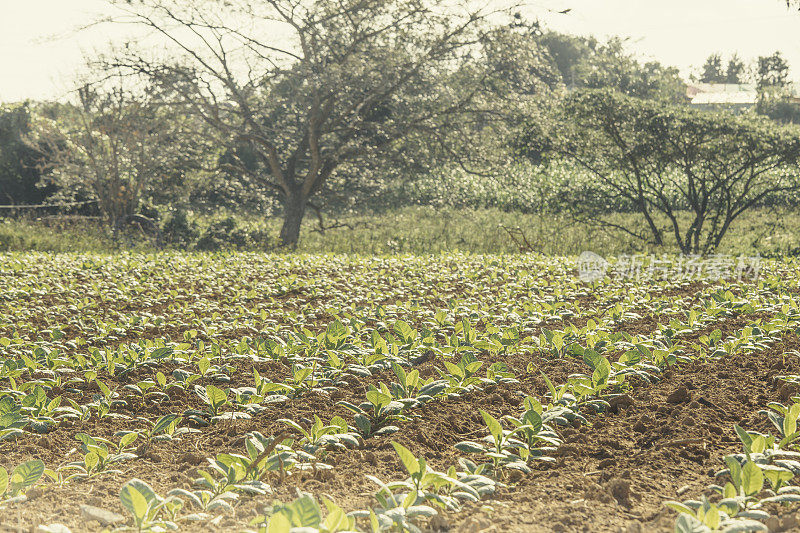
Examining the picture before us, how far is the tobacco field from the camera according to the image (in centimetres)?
201

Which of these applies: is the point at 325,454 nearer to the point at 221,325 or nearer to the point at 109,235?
the point at 221,325

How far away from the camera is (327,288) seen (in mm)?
7918

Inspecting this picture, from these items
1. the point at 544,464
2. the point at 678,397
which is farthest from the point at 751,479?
the point at 678,397

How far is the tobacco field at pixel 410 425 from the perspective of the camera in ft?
6.58

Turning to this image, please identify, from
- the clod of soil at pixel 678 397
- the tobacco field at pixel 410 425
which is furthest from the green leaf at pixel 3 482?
the clod of soil at pixel 678 397

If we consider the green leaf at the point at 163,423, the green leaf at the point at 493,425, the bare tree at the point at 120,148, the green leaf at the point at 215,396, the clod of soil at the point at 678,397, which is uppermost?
the bare tree at the point at 120,148

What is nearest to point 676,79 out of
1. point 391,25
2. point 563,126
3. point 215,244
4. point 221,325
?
point 563,126

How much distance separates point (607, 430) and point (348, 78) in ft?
38.1

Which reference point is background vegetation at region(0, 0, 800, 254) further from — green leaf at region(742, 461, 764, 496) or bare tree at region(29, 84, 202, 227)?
green leaf at region(742, 461, 764, 496)

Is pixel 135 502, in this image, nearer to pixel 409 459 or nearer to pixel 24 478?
pixel 24 478

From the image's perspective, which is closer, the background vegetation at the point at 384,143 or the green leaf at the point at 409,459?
the green leaf at the point at 409,459

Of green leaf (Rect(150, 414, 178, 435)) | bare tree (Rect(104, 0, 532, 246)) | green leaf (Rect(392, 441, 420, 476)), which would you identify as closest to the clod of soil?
green leaf (Rect(392, 441, 420, 476))

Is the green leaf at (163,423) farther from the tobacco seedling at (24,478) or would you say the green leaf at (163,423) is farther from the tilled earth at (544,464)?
the tobacco seedling at (24,478)

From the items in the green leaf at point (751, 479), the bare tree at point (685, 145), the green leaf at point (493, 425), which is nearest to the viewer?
→ the green leaf at point (751, 479)
